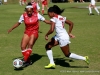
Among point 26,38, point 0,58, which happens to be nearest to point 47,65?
point 26,38

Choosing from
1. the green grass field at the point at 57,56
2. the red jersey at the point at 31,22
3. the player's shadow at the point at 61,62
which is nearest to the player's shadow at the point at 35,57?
the green grass field at the point at 57,56

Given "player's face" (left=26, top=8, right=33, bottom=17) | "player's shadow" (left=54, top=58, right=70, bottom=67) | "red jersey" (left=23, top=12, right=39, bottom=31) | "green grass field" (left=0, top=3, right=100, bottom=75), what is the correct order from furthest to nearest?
"player's shadow" (left=54, top=58, right=70, bottom=67), "red jersey" (left=23, top=12, right=39, bottom=31), "player's face" (left=26, top=8, right=33, bottom=17), "green grass field" (left=0, top=3, right=100, bottom=75)

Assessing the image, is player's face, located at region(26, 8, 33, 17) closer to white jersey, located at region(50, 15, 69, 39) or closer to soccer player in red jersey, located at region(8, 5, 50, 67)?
soccer player in red jersey, located at region(8, 5, 50, 67)

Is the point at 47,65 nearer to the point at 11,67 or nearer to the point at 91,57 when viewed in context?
the point at 11,67

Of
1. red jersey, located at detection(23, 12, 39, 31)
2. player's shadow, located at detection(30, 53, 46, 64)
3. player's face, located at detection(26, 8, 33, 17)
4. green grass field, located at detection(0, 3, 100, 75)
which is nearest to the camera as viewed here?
green grass field, located at detection(0, 3, 100, 75)

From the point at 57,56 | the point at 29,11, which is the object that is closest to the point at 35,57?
the point at 57,56

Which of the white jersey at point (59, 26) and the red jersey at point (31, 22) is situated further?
the red jersey at point (31, 22)

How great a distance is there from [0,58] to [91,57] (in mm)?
3212

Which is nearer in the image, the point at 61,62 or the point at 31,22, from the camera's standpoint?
the point at 31,22

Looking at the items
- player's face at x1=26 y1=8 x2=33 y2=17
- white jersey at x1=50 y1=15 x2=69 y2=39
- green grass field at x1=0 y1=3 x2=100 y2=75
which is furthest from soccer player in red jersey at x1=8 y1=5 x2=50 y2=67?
white jersey at x1=50 y1=15 x2=69 y2=39

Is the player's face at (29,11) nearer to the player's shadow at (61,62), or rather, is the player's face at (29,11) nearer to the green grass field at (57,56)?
the green grass field at (57,56)

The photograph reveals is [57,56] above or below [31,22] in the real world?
below

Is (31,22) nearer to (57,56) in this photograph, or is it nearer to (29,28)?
(29,28)

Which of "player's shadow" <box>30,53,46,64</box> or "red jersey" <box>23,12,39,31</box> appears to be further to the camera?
"player's shadow" <box>30,53,46,64</box>
